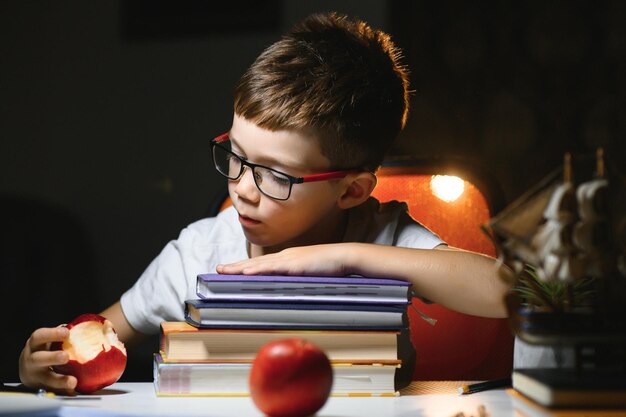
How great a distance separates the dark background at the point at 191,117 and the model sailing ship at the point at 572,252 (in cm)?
157

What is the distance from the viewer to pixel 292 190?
124 centimetres

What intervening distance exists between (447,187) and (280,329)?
2.42 ft

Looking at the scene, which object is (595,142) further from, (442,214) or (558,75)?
(442,214)

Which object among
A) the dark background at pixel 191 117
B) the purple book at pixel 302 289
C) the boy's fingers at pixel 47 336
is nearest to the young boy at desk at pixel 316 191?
the purple book at pixel 302 289

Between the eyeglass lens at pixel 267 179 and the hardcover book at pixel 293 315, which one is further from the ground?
the eyeglass lens at pixel 267 179

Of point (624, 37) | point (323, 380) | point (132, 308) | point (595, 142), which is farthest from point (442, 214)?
point (624, 37)

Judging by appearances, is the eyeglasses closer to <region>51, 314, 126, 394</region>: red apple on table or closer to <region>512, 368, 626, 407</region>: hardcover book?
<region>51, 314, 126, 394</region>: red apple on table

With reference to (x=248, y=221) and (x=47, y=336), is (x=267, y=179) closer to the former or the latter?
(x=248, y=221)

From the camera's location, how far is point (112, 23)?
244cm

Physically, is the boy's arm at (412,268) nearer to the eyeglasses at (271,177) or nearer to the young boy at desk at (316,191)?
the young boy at desk at (316,191)

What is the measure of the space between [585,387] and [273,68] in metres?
0.76

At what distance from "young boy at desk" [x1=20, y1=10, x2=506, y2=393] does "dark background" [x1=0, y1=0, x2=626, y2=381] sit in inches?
34.3

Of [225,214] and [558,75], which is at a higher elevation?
[558,75]

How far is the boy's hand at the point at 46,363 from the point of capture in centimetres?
92
